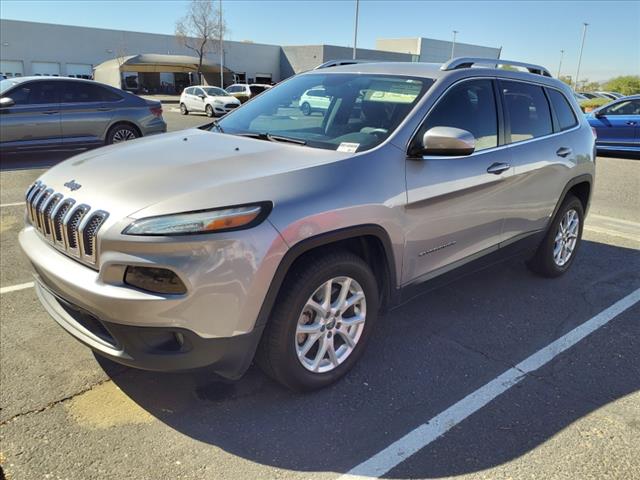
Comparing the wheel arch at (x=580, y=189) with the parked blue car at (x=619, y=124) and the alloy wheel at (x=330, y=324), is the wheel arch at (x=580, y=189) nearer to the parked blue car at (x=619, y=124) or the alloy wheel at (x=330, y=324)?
the alloy wheel at (x=330, y=324)

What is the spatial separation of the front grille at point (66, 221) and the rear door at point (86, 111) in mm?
7493

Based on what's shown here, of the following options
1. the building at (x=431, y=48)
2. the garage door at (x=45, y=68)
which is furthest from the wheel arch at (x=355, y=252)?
the building at (x=431, y=48)

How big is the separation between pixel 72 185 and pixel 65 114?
26.0ft

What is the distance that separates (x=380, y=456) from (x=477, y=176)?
1.99m

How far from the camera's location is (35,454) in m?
2.47

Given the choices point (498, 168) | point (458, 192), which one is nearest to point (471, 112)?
point (498, 168)

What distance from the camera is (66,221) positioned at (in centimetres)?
262

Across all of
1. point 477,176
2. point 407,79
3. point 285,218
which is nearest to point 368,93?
point 407,79

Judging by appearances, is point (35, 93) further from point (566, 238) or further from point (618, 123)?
point (618, 123)

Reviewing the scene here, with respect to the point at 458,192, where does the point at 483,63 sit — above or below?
above

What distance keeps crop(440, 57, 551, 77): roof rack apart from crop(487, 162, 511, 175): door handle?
733mm

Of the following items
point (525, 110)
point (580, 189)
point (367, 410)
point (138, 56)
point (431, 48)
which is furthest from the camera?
point (431, 48)

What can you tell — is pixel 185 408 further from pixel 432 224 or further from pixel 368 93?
pixel 368 93

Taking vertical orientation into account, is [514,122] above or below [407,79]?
below
